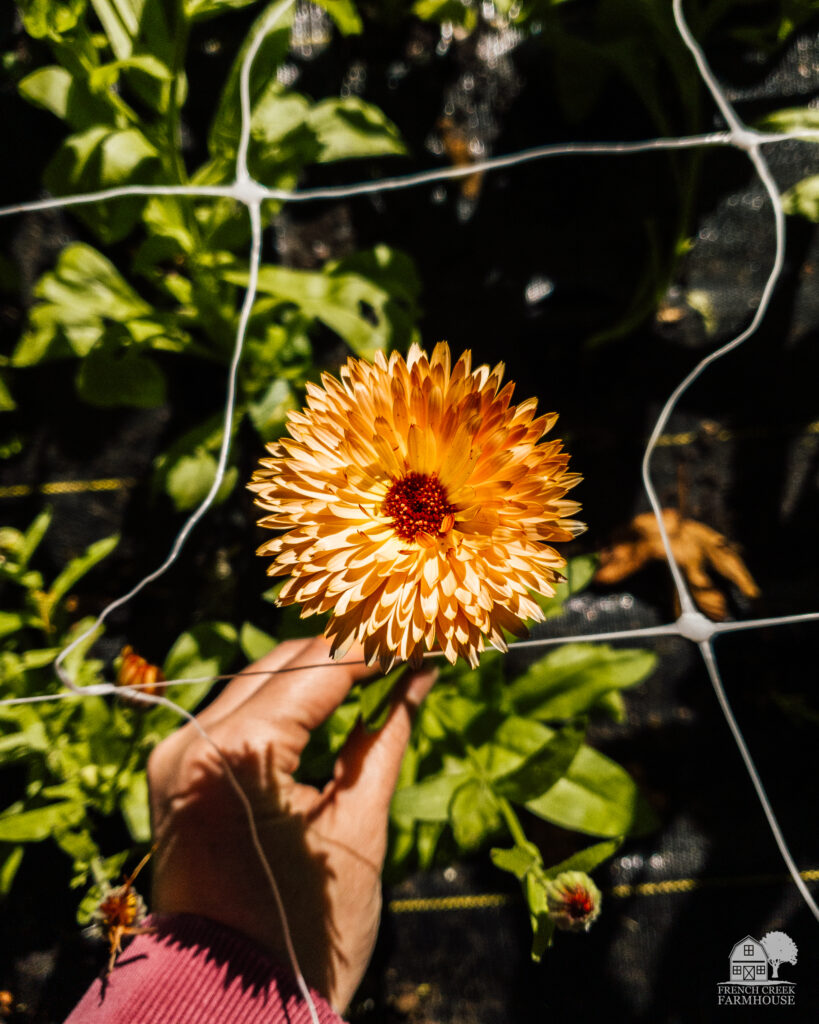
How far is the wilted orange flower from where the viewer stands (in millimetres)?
621

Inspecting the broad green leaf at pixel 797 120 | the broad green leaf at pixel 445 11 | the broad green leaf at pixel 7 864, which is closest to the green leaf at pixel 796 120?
the broad green leaf at pixel 797 120

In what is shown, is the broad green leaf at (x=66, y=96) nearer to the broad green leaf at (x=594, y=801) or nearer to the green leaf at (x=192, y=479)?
the green leaf at (x=192, y=479)

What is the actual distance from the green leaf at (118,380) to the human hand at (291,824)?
44cm

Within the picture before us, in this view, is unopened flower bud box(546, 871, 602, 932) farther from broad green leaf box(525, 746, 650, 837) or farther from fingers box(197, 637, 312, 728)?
fingers box(197, 637, 312, 728)

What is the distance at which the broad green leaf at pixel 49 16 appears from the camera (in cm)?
70

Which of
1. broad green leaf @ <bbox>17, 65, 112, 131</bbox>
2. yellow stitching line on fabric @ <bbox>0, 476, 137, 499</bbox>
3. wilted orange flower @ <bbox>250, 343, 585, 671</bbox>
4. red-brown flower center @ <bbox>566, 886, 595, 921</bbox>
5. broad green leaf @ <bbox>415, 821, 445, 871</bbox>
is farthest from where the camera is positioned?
yellow stitching line on fabric @ <bbox>0, 476, 137, 499</bbox>

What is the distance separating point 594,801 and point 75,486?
1.04 metres

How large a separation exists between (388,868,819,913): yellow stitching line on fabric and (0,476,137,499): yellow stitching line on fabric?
90 centimetres

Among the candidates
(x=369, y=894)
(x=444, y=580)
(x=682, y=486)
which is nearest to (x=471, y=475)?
(x=444, y=580)

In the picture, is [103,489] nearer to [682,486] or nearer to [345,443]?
[345,443]

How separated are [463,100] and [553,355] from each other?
51cm

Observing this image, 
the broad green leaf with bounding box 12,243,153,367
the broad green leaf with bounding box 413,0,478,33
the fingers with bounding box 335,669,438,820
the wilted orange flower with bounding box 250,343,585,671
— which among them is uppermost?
the broad green leaf with bounding box 413,0,478,33

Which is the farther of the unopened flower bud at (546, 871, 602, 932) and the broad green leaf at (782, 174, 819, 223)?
the broad green leaf at (782, 174, 819, 223)

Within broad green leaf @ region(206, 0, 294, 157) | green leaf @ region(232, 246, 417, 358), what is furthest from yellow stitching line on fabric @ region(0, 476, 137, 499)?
broad green leaf @ region(206, 0, 294, 157)
